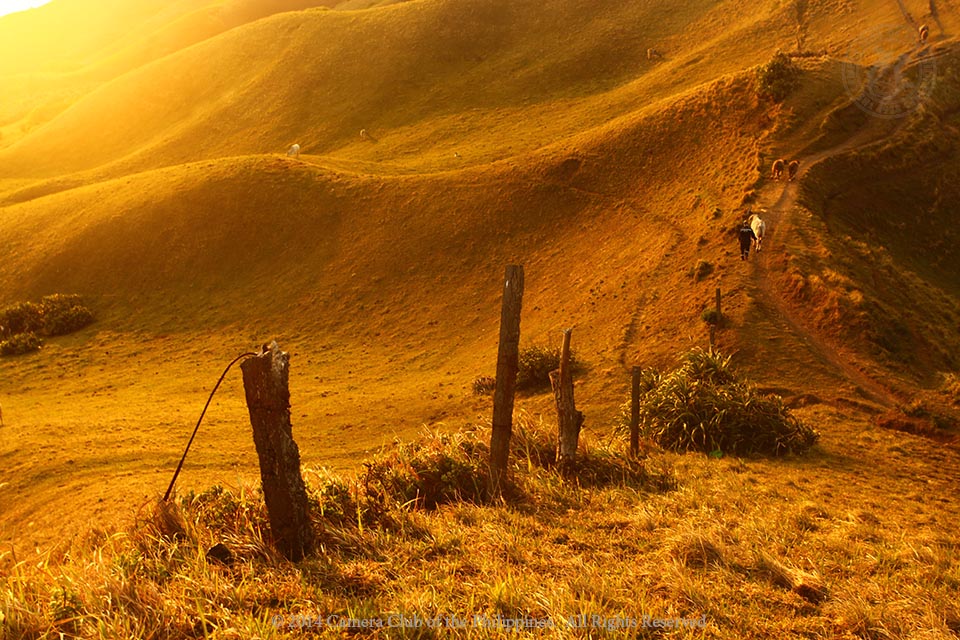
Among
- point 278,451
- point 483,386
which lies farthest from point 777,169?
point 278,451

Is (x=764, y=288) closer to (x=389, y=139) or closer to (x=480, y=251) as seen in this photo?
(x=480, y=251)

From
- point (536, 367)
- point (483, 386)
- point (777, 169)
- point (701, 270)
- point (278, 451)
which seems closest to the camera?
point (278, 451)

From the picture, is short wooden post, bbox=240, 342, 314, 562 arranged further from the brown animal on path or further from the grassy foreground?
the brown animal on path

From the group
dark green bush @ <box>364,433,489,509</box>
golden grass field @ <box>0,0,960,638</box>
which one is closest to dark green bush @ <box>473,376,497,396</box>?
golden grass field @ <box>0,0,960,638</box>

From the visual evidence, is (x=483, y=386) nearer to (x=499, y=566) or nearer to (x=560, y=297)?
(x=560, y=297)

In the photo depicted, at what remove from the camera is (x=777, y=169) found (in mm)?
28922

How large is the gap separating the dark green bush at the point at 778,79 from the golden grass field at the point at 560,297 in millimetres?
726

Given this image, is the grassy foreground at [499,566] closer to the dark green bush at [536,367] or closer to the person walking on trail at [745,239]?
the dark green bush at [536,367]

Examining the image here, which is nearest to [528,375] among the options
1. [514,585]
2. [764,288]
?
[764,288]

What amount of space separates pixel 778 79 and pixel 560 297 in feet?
61.2

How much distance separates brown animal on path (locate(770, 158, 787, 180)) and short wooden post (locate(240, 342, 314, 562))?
27999 mm

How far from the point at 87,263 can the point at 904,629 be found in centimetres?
4504

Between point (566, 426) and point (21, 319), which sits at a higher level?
point (21, 319)

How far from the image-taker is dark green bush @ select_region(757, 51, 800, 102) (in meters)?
34.6
